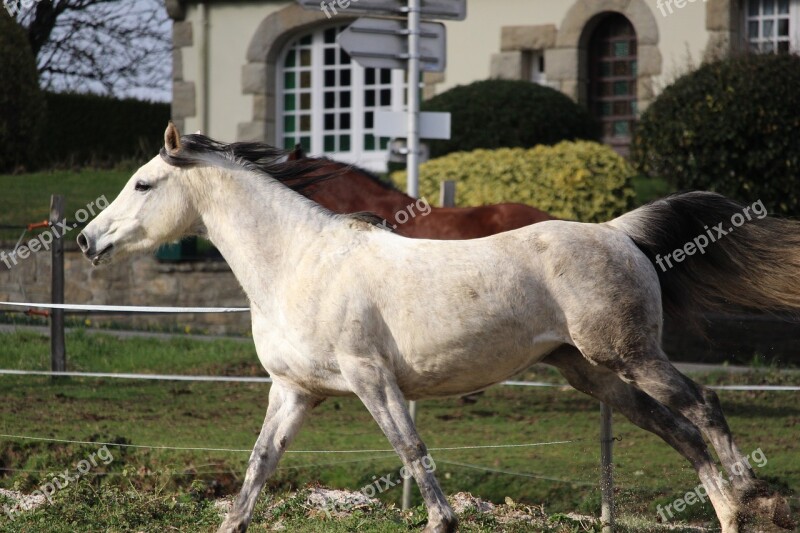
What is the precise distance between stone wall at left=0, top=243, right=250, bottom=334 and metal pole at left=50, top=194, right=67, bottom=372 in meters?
2.02

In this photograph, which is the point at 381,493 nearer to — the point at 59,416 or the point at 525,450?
the point at 525,450

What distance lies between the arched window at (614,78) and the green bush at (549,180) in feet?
14.7

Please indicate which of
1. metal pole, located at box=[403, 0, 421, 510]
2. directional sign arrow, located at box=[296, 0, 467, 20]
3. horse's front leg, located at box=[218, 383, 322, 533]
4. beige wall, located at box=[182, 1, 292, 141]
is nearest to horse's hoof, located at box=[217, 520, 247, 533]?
horse's front leg, located at box=[218, 383, 322, 533]

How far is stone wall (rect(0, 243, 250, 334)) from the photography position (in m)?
12.3

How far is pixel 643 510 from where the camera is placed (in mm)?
6473

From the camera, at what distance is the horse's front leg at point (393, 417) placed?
476cm

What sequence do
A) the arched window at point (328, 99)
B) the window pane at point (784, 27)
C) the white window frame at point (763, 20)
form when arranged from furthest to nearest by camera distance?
the arched window at point (328, 99) → the window pane at point (784, 27) → the white window frame at point (763, 20)

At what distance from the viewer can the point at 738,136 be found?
1236 cm

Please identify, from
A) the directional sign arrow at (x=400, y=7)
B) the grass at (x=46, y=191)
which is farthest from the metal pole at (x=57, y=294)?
the directional sign arrow at (x=400, y=7)

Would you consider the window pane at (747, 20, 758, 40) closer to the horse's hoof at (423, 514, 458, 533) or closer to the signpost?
the signpost

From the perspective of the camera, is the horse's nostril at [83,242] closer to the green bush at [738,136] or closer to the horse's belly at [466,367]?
the horse's belly at [466,367]

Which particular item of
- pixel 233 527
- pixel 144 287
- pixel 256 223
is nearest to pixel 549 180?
pixel 144 287

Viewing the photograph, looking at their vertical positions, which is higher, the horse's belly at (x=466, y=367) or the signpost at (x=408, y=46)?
the signpost at (x=408, y=46)

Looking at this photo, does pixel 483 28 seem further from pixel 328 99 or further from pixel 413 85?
pixel 413 85
